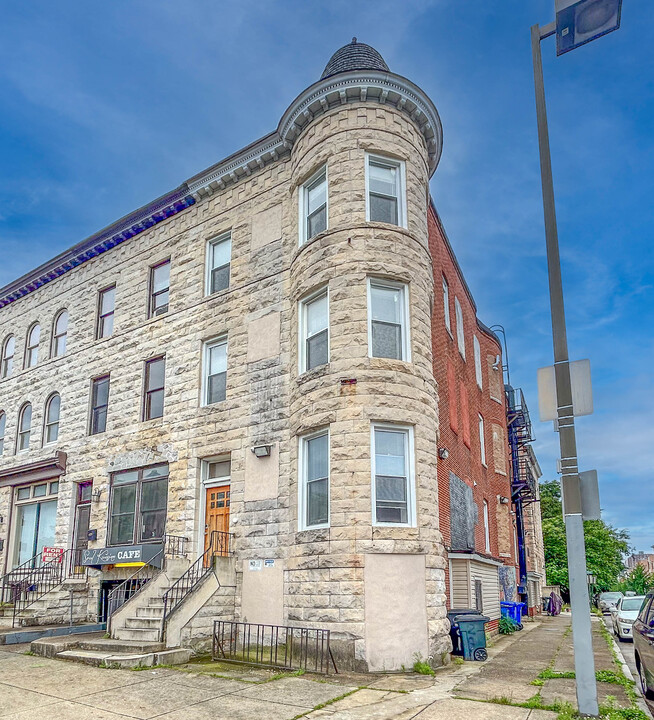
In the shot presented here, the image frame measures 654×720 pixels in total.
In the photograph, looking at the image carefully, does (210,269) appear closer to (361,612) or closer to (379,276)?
(379,276)

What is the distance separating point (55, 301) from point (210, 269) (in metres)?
7.75

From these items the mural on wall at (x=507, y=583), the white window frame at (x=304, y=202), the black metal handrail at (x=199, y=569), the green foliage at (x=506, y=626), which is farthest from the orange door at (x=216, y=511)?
the mural on wall at (x=507, y=583)

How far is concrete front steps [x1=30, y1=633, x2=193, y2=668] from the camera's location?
11375 millimetres

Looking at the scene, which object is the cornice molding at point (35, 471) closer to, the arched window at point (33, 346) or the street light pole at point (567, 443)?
the arched window at point (33, 346)

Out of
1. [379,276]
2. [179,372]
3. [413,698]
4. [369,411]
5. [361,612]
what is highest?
[379,276]

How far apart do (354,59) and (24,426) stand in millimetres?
16354

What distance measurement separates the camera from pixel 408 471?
13.3 meters

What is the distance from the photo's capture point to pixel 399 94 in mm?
15305

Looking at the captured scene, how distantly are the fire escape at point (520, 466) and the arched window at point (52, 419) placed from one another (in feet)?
72.6

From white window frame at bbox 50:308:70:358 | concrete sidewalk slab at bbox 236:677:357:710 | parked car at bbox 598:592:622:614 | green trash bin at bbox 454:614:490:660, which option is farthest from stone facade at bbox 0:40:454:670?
parked car at bbox 598:592:622:614

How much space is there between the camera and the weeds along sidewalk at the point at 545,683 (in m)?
8.57

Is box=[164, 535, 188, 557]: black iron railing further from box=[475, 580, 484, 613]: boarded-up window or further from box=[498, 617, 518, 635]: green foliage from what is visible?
box=[498, 617, 518, 635]: green foliage

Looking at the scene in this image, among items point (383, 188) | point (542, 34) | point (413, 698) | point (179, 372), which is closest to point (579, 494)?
point (413, 698)

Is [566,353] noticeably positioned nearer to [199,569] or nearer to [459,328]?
[199,569]
